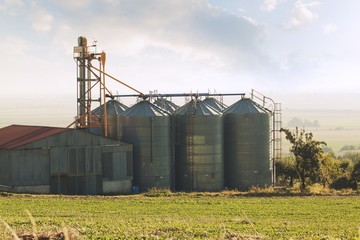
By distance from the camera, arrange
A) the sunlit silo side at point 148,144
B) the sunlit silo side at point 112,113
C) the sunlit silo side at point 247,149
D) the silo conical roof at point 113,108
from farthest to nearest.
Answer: the silo conical roof at point 113,108 → the sunlit silo side at point 247,149 → the sunlit silo side at point 112,113 → the sunlit silo side at point 148,144

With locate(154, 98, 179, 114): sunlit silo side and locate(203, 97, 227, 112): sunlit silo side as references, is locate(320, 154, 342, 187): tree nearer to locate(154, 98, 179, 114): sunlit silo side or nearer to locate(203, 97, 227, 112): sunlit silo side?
locate(203, 97, 227, 112): sunlit silo side

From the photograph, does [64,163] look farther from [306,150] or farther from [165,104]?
[306,150]

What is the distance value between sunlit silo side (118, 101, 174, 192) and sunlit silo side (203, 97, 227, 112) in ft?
21.1

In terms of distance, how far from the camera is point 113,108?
167 feet

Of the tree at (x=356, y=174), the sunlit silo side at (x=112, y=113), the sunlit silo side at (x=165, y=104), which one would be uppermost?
the sunlit silo side at (x=165, y=104)

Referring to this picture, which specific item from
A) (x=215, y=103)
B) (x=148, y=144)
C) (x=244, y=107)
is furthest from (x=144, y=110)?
(x=244, y=107)

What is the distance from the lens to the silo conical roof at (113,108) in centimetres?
5041

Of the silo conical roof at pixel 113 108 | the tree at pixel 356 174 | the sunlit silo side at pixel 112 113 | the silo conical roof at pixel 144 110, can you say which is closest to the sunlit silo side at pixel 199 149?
the silo conical roof at pixel 144 110

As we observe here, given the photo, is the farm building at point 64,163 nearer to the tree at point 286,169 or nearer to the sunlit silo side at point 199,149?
the sunlit silo side at point 199,149

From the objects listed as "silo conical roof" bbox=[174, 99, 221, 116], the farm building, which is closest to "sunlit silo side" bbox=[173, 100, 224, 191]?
"silo conical roof" bbox=[174, 99, 221, 116]

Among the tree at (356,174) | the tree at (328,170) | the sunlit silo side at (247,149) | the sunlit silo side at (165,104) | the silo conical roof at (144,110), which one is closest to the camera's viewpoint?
the silo conical roof at (144,110)

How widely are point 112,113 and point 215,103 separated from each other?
10.6 m

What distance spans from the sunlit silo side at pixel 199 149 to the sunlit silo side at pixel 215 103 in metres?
2.77

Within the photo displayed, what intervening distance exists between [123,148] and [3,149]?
402 inches
